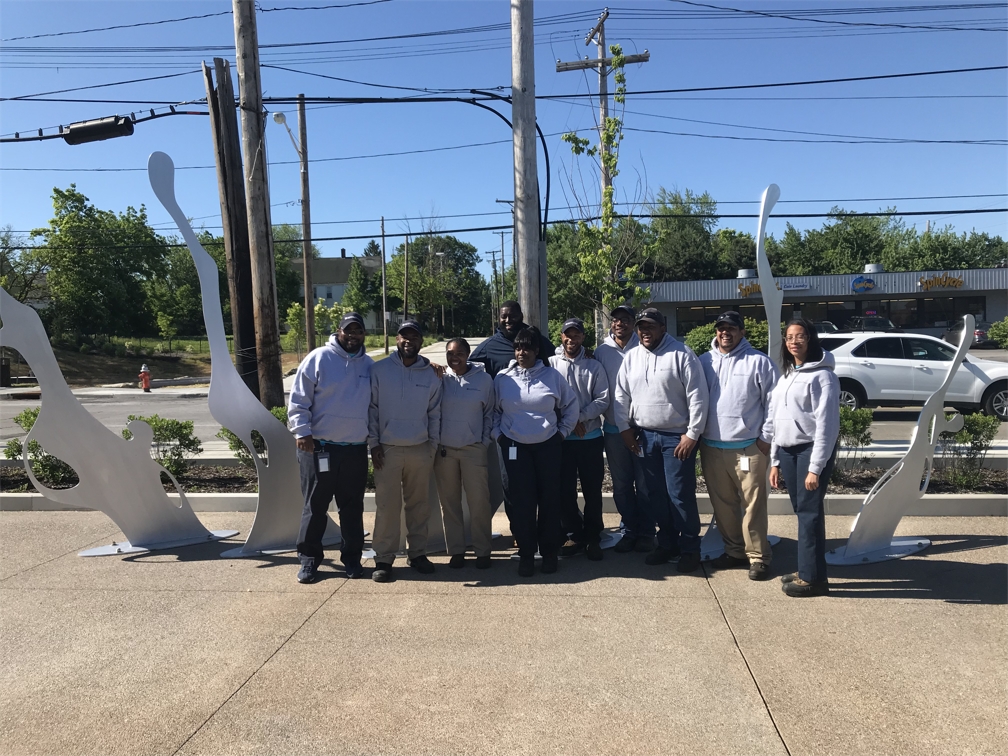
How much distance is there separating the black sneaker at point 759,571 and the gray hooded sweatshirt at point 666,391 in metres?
0.95

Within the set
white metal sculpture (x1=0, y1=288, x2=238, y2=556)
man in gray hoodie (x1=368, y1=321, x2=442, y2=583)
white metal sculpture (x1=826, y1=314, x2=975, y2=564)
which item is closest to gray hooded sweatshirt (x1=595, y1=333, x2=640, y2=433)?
man in gray hoodie (x1=368, y1=321, x2=442, y2=583)

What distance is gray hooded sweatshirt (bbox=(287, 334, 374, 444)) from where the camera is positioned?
16.4 ft

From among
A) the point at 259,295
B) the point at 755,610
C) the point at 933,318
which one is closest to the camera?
the point at 755,610

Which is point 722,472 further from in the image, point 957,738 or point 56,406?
point 56,406

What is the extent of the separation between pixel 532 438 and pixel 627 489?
1.05 m

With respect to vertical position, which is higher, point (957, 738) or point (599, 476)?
point (599, 476)

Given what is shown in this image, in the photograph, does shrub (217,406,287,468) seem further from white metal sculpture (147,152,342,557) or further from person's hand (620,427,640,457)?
person's hand (620,427,640,457)

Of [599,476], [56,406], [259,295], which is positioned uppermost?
[259,295]

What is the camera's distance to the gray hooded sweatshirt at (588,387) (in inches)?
209

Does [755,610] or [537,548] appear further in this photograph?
[537,548]

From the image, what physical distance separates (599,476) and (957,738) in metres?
2.85

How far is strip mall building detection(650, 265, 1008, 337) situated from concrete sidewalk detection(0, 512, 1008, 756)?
110ft

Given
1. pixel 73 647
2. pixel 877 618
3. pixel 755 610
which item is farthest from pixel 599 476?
pixel 73 647

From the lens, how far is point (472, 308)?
226ft
